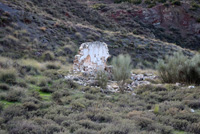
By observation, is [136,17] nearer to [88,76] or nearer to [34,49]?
[34,49]

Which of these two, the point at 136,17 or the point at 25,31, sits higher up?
the point at 136,17

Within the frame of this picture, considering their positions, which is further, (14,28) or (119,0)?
(119,0)

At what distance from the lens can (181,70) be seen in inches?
396

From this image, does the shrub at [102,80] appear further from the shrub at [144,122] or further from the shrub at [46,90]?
the shrub at [144,122]

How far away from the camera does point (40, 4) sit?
2691 centimetres

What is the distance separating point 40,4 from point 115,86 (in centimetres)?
2119

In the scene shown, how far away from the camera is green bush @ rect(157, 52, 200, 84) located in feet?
31.5

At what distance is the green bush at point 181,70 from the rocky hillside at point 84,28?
29.9ft

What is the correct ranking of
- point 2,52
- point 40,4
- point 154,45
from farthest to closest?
point 40,4 < point 154,45 < point 2,52

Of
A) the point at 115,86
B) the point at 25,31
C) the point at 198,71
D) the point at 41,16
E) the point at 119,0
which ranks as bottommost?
the point at 115,86

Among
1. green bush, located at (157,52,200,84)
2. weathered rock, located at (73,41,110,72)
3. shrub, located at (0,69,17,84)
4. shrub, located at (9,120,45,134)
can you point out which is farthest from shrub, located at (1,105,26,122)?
green bush, located at (157,52,200,84)

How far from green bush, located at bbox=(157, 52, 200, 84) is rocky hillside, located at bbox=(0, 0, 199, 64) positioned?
358 inches

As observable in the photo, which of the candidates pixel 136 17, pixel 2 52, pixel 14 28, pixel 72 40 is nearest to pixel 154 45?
pixel 72 40

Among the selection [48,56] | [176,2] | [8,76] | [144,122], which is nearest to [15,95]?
[8,76]
